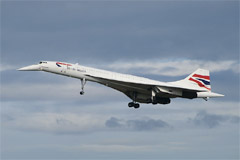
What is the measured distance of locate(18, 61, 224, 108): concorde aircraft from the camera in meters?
57.3

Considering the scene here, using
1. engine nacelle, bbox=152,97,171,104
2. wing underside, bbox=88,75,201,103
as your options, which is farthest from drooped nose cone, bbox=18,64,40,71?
engine nacelle, bbox=152,97,171,104

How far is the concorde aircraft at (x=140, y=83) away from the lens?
57.3m

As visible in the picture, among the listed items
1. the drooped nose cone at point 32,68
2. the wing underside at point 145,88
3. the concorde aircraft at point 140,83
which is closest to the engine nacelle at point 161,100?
the concorde aircraft at point 140,83

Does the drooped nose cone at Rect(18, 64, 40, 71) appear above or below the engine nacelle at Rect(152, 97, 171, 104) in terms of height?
above

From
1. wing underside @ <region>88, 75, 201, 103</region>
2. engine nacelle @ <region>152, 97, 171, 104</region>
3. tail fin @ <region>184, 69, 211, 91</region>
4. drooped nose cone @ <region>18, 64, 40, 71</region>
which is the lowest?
engine nacelle @ <region>152, 97, 171, 104</region>

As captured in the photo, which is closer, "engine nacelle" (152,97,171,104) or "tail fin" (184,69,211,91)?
"engine nacelle" (152,97,171,104)

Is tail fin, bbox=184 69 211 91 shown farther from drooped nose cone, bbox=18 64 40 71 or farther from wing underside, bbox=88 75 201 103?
drooped nose cone, bbox=18 64 40 71

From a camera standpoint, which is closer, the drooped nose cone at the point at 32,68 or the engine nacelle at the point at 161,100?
the drooped nose cone at the point at 32,68

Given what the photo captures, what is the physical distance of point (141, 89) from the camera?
198 feet

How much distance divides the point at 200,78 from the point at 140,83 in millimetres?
7192

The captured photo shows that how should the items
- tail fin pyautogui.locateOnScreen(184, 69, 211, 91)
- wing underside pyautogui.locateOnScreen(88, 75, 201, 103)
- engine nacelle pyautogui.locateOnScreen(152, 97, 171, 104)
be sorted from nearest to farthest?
wing underside pyautogui.locateOnScreen(88, 75, 201, 103), engine nacelle pyautogui.locateOnScreen(152, 97, 171, 104), tail fin pyautogui.locateOnScreen(184, 69, 211, 91)

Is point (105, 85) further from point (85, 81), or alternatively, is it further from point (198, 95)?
point (198, 95)

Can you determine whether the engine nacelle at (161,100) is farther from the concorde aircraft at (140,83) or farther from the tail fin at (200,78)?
the tail fin at (200,78)

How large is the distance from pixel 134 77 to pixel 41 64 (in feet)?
33.7
